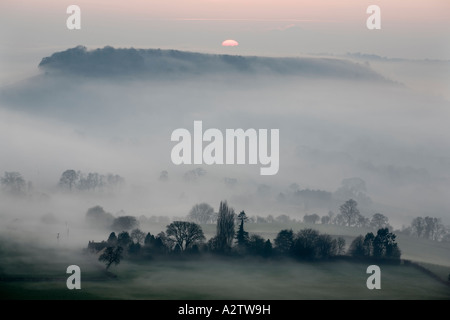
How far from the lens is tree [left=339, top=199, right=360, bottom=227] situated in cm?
3645

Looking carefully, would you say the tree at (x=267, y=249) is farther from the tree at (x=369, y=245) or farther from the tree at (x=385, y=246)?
the tree at (x=385, y=246)

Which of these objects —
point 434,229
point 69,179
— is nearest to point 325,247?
point 434,229

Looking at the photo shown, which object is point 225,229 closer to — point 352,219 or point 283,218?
point 283,218

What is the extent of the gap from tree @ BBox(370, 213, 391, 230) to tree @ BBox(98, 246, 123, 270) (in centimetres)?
1360

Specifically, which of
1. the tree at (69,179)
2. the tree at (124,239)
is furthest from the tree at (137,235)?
the tree at (69,179)

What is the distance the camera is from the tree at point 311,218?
37.2 m

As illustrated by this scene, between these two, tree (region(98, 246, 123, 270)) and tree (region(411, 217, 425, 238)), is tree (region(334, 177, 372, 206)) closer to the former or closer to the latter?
tree (region(411, 217, 425, 238))

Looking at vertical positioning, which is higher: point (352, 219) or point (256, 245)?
point (352, 219)

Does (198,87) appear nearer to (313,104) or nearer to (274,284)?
(313,104)

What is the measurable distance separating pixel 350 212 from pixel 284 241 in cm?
588

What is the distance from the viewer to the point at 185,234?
33219 mm

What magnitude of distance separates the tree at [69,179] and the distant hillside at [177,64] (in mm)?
5745

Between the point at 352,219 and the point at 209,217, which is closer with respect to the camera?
the point at 209,217
